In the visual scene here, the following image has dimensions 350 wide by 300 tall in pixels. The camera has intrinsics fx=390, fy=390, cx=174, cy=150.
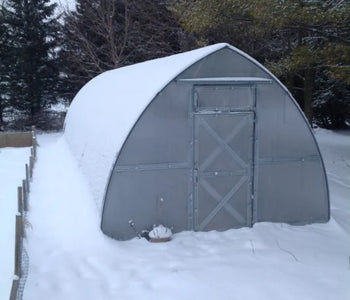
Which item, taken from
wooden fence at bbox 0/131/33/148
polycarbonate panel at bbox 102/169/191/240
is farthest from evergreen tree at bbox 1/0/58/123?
polycarbonate panel at bbox 102/169/191/240

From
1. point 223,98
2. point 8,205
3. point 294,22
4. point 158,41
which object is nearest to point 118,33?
point 158,41

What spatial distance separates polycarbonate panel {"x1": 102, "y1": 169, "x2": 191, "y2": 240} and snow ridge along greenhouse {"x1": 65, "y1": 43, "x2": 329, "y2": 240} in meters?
0.01

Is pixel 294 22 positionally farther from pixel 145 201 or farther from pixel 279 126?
pixel 145 201

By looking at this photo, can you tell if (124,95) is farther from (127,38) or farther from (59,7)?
(59,7)

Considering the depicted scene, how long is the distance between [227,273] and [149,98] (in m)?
2.65

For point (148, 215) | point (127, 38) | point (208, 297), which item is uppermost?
point (127, 38)

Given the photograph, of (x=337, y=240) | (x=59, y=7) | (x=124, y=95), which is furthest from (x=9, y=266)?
(x=59, y=7)

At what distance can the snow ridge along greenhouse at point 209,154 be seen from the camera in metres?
5.69

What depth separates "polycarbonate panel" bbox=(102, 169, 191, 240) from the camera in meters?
5.62

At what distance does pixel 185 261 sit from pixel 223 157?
1797 mm

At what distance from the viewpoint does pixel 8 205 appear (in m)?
7.67

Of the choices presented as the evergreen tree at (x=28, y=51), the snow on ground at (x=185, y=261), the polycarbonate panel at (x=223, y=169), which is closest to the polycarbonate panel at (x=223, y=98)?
the polycarbonate panel at (x=223, y=169)

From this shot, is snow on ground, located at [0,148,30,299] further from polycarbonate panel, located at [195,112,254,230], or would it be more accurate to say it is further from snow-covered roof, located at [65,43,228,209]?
polycarbonate panel, located at [195,112,254,230]

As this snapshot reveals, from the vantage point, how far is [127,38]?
2003 centimetres
